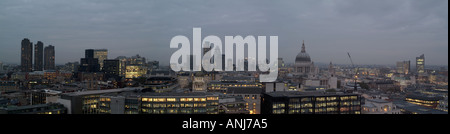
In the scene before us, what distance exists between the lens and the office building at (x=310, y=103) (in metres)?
52.8

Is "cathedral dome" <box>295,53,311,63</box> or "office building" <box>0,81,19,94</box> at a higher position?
"cathedral dome" <box>295,53,311,63</box>

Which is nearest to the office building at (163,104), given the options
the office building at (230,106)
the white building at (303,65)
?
the office building at (230,106)

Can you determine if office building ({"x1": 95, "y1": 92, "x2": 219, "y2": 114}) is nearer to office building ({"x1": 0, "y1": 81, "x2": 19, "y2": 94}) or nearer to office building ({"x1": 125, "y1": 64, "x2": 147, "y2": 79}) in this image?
office building ({"x1": 0, "y1": 81, "x2": 19, "y2": 94})

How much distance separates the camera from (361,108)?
5969 centimetres

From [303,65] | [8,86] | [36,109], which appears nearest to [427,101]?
[303,65]

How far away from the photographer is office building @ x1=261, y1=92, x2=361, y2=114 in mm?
52750

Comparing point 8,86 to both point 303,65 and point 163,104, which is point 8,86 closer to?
point 163,104

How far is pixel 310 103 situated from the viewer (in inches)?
2128

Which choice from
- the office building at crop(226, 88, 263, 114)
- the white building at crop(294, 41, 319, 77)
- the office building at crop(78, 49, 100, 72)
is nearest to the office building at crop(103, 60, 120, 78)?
the office building at crop(78, 49, 100, 72)

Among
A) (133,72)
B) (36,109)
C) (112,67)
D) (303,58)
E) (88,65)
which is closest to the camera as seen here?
(36,109)

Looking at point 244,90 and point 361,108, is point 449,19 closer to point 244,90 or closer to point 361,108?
point 361,108

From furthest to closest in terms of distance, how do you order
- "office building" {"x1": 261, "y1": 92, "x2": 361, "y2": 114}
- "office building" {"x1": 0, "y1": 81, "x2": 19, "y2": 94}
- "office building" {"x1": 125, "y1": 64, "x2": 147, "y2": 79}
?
"office building" {"x1": 125, "y1": 64, "x2": 147, "y2": 79} → "office building" {"x1": 0, "y1": 81, "x2": 19, "y2": 94} → "office building" {"x1": 261, "y1": 92, "x2": 361, "y2": 114}
